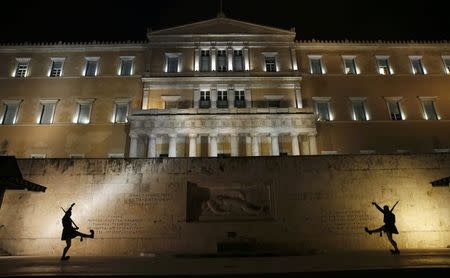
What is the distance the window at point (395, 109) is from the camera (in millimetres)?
32438

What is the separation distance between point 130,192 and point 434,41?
36983mm

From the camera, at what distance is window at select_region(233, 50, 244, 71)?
1340 inches

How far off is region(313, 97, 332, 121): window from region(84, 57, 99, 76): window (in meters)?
23.1

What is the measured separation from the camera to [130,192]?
1378cm

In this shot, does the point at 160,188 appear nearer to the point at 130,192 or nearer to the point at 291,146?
the point at 130,192

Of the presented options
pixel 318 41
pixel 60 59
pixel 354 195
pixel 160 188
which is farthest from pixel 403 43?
pixel 60 59

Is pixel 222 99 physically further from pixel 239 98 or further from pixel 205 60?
pixel 205 60

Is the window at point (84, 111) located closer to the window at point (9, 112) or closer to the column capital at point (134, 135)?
the column capital at point (134, 135)

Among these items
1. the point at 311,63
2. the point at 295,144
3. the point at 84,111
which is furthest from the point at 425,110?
the point at 84,111

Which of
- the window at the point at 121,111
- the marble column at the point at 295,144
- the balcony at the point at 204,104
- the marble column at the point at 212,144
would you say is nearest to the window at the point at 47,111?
the window at the point at 121,111

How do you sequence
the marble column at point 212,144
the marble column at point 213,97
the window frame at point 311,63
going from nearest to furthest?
the marble column at point 212,144
the marble column at point 213,97
the window frame at point 311,63

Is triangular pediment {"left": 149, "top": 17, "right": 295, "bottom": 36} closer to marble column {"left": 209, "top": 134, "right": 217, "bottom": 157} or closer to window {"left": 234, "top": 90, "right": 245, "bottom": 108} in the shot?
window {"left": 234, "top": 90, "right": 245, "bottom": 108}

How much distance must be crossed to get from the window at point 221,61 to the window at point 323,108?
32.4 feet

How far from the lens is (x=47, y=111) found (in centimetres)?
3222
